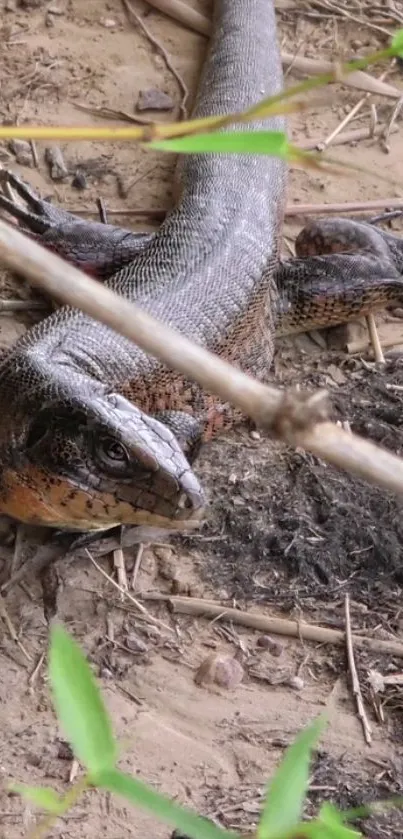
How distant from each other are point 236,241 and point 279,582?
181cm

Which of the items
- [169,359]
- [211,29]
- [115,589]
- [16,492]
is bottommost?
[115,589]

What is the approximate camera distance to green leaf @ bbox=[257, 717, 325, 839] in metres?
0.88

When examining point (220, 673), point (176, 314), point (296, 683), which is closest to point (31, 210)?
point (176, 314)

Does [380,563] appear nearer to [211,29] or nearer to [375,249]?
[375,249]

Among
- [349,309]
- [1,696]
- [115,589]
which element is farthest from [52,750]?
[349,309]

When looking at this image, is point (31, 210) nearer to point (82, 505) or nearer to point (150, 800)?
point (82, 505)

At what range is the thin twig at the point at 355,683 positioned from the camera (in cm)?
329

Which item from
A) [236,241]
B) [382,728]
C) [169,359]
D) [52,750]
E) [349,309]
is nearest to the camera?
[169,359]

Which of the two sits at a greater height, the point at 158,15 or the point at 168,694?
→ the point at 158,15

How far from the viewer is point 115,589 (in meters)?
3.67

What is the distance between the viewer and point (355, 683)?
3438 mm

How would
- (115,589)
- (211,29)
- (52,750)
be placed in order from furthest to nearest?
(211,29) < (115,589) < (52,750)

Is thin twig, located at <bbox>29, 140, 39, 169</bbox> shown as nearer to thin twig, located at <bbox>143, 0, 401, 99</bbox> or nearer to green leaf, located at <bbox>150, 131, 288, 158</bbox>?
thin twig, located at <bbox>143, 0, 401, 99</bbox>

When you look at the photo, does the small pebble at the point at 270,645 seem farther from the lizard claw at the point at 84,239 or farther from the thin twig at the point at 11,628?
the lizard claw at the point at 84,239
